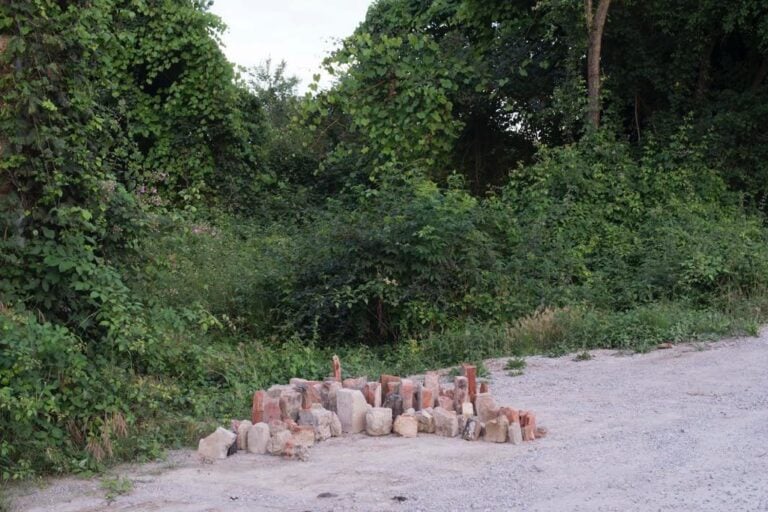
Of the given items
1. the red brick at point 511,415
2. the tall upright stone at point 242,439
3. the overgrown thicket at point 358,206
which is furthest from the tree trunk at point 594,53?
the tall upright stone at point 242,439

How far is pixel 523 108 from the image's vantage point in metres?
19.2

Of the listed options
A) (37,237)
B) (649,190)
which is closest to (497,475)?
(37,237)

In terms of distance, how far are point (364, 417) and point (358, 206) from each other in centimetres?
755

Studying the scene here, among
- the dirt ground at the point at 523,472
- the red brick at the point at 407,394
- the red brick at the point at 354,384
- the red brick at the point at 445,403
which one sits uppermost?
the red brick at the point at 354,384

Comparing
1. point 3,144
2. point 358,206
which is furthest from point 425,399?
point 358,206

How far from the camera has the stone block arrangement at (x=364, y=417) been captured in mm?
6230

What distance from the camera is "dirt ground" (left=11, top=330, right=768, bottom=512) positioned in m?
5.07

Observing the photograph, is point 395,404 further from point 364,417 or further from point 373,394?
point 364,417

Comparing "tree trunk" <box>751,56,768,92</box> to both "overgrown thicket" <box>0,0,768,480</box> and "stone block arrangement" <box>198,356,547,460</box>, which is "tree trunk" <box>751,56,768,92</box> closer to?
"overgrown thicket" <box>0,0,768,480</box>

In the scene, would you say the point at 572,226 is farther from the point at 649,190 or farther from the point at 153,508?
the point at 153,508

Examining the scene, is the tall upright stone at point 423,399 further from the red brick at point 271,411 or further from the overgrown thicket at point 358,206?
the overgrown thicket at point 358,206

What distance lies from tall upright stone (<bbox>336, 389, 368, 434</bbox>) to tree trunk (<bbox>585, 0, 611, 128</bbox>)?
36.2 feet

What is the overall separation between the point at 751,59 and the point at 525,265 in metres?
8.98

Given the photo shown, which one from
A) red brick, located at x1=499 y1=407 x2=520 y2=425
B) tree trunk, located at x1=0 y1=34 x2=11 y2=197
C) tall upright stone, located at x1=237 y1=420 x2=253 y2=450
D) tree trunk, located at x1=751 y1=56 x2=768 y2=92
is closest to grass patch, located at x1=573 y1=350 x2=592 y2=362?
red brick, located at x1=499 y1=407 x2=520 y2=425
